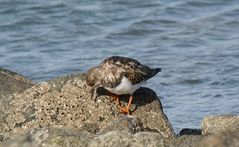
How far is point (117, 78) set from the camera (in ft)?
24.7

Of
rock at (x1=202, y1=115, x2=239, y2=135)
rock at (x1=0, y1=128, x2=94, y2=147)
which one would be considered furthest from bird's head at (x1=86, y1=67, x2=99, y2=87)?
rock at (x1=0, y1=128, x2=94, y2=147)

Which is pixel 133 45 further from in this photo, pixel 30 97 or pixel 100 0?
pixel 30 97

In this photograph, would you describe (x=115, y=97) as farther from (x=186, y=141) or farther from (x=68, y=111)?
(x=186, y=141)

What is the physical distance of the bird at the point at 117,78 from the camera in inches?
294

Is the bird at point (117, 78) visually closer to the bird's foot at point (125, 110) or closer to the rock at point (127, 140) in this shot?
the bird's foot at point (125, 110)

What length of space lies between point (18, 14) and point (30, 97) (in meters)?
8.90

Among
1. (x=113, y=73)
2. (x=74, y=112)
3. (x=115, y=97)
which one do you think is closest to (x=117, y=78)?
(x=113, y=73)

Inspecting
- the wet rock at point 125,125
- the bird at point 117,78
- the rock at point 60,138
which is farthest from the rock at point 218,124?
the rock at point 60,138

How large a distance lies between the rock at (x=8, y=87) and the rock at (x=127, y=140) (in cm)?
149

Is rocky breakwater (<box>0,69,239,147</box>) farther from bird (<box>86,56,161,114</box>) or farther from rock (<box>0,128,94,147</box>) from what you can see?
rock (<box>0,128,94,147</box>)

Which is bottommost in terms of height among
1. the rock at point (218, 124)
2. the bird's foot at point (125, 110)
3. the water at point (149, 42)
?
the water at point (149, 42)

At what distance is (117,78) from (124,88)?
12cm

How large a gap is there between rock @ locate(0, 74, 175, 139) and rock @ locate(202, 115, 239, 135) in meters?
0.35

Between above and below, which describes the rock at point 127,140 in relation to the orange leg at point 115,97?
above
